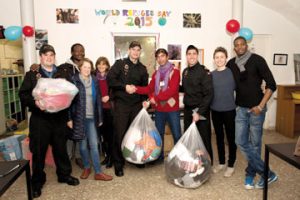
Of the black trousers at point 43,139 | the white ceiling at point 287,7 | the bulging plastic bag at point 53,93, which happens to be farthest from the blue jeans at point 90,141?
the white ceiling at point 287,7

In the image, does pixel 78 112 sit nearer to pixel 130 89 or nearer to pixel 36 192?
pixel 130 89

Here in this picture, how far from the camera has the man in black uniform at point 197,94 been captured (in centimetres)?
268

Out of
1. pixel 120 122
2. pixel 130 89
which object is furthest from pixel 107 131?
pixel 130 89

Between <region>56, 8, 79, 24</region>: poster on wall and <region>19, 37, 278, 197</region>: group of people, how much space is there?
146 cm

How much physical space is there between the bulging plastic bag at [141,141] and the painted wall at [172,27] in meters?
1.89

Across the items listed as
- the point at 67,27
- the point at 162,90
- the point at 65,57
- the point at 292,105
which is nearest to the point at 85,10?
the point at 67,27

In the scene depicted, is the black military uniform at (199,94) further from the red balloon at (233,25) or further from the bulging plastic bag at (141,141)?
the red balloon at (233,25)

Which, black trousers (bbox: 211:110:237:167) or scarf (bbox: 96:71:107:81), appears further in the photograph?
scarf (bbox: 96:71:107:81)

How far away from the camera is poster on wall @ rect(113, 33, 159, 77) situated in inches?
172

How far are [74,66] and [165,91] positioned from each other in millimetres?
990

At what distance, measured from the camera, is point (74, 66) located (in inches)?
104

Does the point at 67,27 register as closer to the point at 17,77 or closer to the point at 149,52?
the point at 149,52

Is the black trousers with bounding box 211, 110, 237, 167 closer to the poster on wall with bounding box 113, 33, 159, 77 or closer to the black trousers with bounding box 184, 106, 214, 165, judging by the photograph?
the black trousers with bounding box 184, 106, 214, 165

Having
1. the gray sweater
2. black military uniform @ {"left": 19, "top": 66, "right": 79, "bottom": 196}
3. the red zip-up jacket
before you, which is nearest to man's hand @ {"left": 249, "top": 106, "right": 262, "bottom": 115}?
the gray sweater
